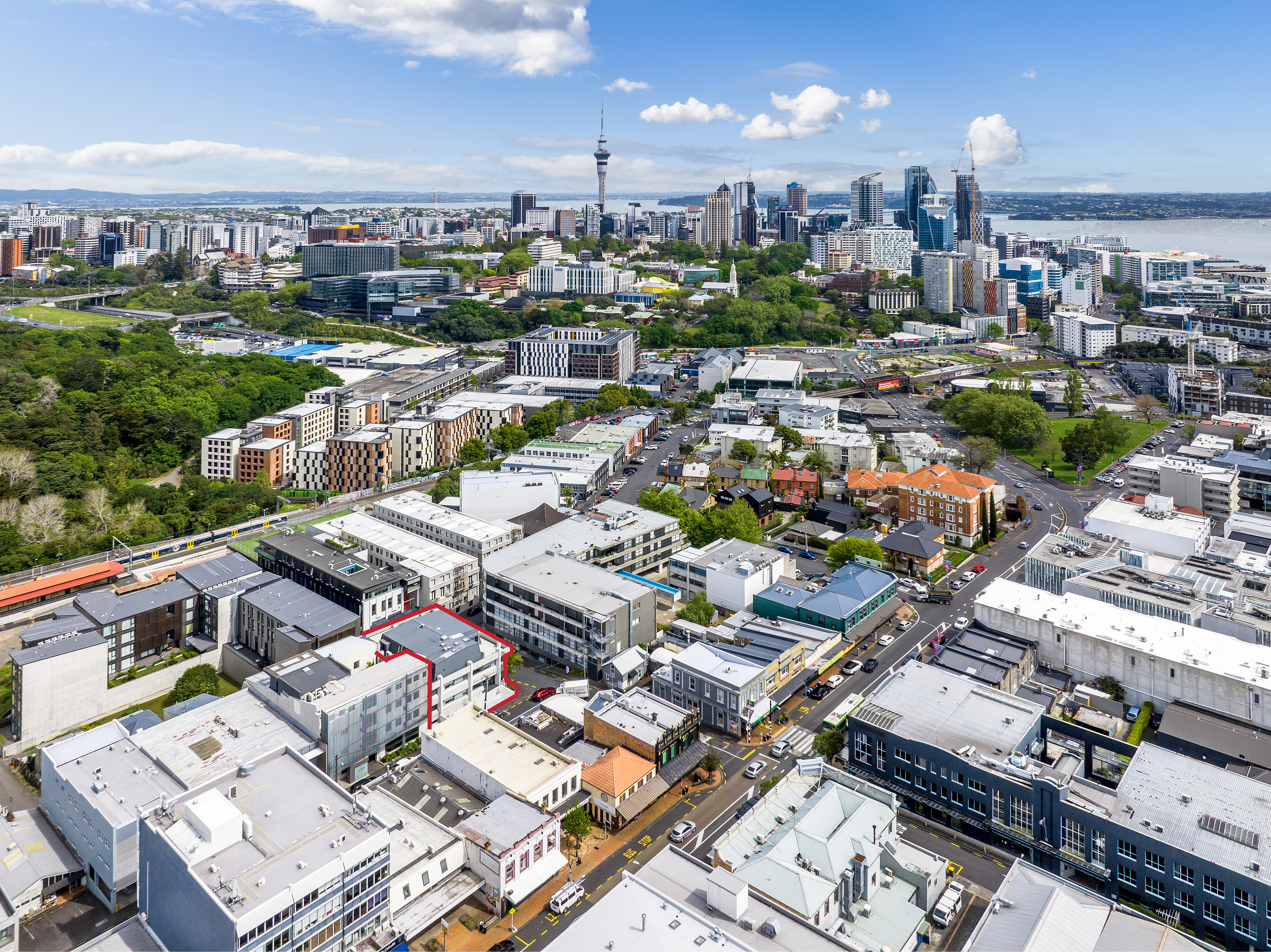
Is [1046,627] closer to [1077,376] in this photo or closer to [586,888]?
[586,888]

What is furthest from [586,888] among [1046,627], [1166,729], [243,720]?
[1046,627]

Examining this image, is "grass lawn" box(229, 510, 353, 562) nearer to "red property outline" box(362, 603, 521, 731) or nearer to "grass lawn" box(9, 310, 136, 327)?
"red property outline" box(362, 603, 521, 731)

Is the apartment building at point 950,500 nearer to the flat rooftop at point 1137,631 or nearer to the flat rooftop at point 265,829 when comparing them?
the flat rooftop at point 1137,631

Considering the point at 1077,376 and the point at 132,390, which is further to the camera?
the point at 1077,376

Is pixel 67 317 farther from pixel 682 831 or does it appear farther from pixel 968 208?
pixel 968 208

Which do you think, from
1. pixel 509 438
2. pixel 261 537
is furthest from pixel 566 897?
pixel 509 438
